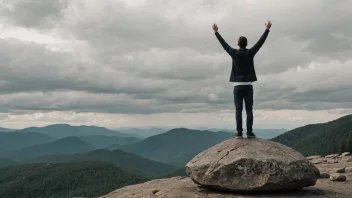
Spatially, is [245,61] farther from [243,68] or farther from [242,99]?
[242,99]

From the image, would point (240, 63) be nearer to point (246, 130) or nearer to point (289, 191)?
point (246, 130)

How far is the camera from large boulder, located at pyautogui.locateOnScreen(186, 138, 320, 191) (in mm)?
16703

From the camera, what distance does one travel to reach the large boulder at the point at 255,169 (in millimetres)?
16703

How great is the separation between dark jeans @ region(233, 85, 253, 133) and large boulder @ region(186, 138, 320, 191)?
1359 mm

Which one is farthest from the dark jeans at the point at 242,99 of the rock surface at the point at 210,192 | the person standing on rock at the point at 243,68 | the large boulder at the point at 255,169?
the rock surface at the point at 210,192

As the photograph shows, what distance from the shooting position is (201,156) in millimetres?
19375

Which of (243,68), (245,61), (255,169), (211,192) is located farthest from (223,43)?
(211,192)

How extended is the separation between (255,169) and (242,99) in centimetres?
409

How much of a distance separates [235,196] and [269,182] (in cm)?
187

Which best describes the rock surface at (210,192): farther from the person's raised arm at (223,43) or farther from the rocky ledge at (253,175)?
the person's raised arm at (223,43)

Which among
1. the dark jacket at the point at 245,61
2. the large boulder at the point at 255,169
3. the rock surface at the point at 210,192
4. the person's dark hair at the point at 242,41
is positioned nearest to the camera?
the large boulder at the point at 255,169

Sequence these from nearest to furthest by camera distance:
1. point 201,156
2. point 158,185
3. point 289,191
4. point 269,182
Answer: point 269,182, point 289,191, point 201,156, point 158,185

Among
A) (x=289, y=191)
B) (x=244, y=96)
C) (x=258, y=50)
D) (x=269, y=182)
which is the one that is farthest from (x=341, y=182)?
(x=258, y=50)

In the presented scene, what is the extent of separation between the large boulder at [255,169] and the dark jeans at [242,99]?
1359 mm
